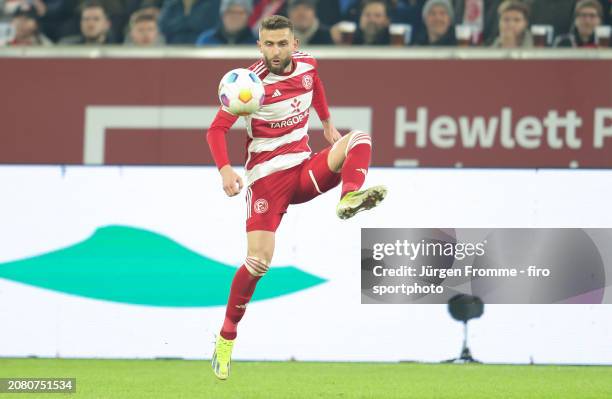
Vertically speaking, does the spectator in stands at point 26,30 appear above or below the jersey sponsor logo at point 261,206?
above

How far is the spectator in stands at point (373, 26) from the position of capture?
42.2 feet

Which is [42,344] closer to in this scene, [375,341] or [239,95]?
[375,341]

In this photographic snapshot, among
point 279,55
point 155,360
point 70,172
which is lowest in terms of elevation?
point 155,360

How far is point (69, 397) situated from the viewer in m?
7.75

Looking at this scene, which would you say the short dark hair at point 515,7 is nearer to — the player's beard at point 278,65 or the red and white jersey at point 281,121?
the red and white jersey at point 281,121

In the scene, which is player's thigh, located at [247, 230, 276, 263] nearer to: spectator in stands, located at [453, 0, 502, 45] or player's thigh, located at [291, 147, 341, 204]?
player's thigh, located at [291, 147, 341, 204]

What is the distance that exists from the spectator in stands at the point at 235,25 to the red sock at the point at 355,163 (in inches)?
216

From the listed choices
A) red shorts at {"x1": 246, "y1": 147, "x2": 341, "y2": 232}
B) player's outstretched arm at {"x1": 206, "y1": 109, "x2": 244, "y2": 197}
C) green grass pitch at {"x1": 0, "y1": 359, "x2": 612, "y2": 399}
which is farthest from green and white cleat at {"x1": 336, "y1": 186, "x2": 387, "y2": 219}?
green grass pitch at {"x1": 0, "y1": 359, "x2": 612, "y2": 399}

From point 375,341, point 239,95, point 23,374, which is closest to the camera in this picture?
point 239,95

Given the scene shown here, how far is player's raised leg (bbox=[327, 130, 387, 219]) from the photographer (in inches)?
291

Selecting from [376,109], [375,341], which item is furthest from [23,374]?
[376,109]

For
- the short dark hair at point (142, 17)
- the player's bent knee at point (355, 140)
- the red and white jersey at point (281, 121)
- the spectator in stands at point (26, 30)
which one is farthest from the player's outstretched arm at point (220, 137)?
the spectator in stands at point (26, 30)

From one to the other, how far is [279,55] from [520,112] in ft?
17.2
